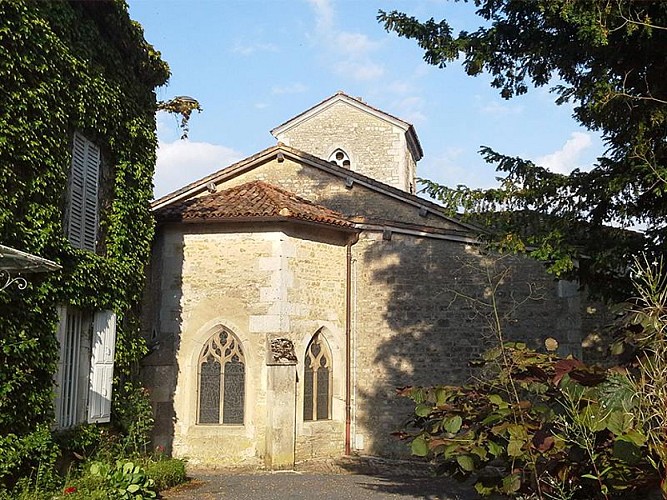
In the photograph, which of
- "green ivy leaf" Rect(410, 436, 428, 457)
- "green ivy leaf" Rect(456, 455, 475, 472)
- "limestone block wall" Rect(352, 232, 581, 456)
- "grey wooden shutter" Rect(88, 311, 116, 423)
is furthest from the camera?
Answer: "limestone block wall" Rect(352, 232, 581, 456)

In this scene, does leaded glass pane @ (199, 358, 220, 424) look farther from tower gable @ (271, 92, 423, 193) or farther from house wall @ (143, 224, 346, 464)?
tower gable @ (271, 92, 423, 193)

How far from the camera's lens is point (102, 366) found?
408 inches

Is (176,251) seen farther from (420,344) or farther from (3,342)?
(3,342)

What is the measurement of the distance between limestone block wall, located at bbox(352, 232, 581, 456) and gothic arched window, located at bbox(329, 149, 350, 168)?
850 centimetres

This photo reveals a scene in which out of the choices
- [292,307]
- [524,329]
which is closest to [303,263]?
→ [292,307]

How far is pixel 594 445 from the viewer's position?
545cm

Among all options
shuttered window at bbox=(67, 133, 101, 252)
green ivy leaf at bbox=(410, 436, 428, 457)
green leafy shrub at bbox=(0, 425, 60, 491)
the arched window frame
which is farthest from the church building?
the arched window frame

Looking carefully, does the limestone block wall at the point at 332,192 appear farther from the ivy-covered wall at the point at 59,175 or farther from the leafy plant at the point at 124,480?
the leafy plant at the point at 124,480

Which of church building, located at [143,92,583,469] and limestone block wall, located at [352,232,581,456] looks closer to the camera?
church building, located at [143,92,583,469]

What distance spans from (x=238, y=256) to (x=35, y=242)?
5.45 meters

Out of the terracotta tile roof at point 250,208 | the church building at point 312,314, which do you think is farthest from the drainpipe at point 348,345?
the terracotta tile roof at point 250,208

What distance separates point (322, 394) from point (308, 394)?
16.7 inches

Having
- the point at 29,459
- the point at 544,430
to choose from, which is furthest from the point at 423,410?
the point at 29,459

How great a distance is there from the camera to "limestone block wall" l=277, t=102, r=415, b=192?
22953mm
